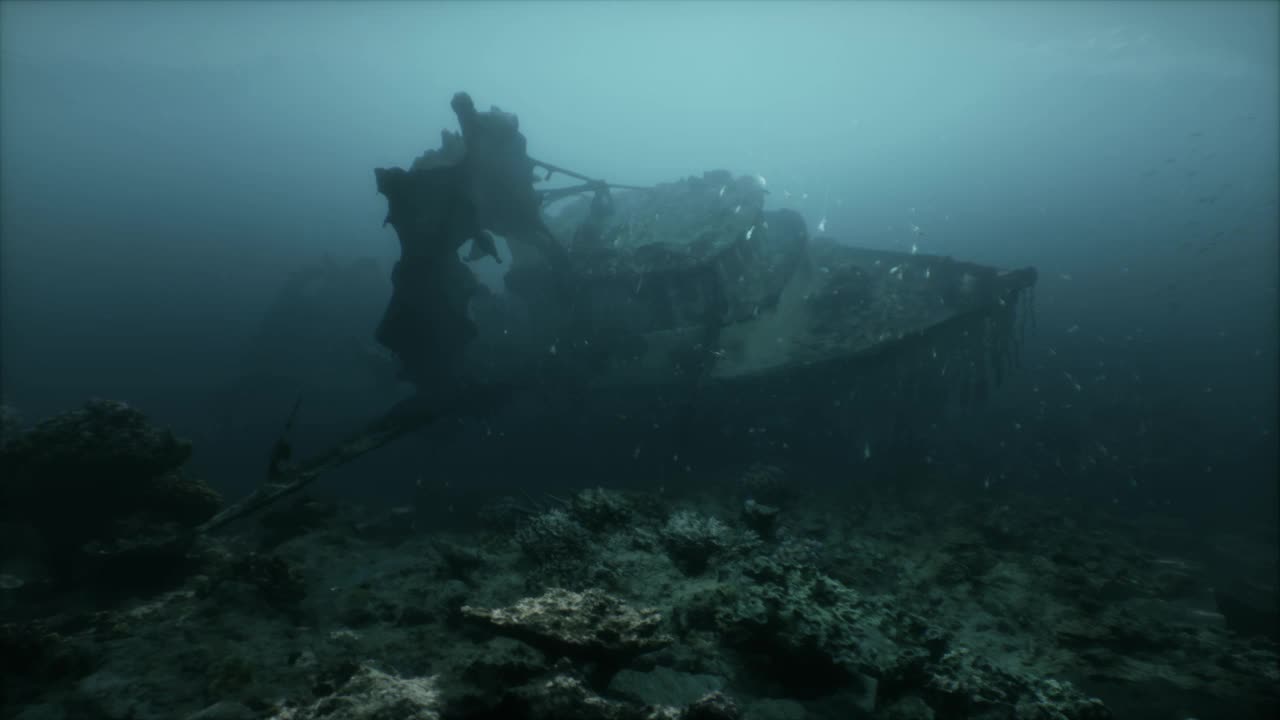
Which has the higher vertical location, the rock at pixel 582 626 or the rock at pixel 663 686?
the rock at pixel 582 626

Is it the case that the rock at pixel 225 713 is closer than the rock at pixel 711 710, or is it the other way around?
the rock at pixel 711 710

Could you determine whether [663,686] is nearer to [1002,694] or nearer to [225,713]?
[1002,694]

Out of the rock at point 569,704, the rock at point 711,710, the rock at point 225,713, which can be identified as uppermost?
the rock at point 569,704

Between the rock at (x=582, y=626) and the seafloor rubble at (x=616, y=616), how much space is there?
0.02 meters

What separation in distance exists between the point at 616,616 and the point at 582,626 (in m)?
0.28

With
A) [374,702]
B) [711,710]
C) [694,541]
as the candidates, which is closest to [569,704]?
[711,710]

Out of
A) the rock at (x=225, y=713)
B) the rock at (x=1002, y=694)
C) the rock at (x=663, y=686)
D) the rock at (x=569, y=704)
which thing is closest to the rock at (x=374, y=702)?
the rock at (x=225, y=713)

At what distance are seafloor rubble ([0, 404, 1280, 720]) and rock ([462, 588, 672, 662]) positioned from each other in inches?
0.7

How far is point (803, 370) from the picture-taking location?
931 cm

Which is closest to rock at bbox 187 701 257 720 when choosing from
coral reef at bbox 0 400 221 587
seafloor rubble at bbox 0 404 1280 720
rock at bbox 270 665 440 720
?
seafloor rubble at bbox 0 404 1280 720

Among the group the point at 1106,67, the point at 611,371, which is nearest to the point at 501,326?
the point at 611,371

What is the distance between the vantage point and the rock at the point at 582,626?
3.62 m

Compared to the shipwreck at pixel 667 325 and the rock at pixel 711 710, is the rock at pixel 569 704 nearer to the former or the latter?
the rock at pixel 711 710

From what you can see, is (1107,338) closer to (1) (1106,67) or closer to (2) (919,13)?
(2) (919,13)
